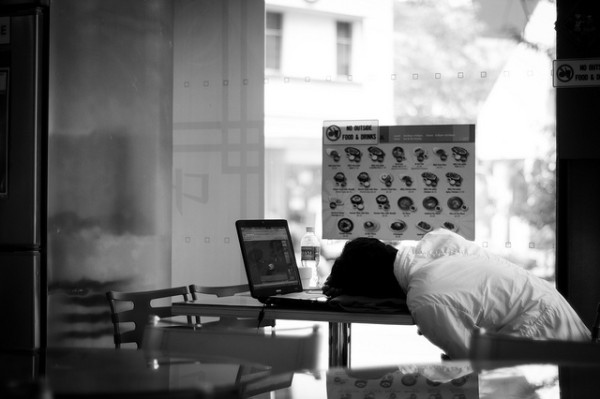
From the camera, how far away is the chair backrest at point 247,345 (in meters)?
1.90

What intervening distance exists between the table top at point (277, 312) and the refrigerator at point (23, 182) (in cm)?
71

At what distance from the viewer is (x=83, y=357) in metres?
1.99

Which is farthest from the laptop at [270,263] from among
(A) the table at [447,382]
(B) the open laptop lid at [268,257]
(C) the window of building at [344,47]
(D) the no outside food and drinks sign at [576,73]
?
(D) the no outside food and drinks sign at [576,73]

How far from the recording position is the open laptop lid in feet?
11.3

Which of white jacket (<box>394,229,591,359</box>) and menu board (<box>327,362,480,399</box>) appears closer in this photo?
menu board (<box>327,362,480,399</box>)

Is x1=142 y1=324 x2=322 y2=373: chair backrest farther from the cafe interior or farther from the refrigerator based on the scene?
the refrigerator

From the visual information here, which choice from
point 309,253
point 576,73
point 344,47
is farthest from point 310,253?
point 576,73

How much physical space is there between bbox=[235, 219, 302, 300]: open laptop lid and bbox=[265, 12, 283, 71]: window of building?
4.44ft

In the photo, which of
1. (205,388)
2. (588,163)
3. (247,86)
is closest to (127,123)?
(247,86)

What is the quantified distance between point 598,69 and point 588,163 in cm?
48

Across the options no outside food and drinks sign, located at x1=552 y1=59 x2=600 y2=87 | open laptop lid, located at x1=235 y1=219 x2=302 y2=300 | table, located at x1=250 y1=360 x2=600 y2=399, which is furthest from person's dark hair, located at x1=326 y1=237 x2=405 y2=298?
no outside food and drinks sign, located at x1=552 y1=59 x2=600 y2=87

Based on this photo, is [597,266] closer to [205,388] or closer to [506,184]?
[506,184]

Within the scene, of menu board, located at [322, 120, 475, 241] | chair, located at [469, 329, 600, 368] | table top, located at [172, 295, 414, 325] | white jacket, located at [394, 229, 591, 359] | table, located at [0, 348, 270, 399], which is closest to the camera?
table, located at [0, 348, 270, 399]

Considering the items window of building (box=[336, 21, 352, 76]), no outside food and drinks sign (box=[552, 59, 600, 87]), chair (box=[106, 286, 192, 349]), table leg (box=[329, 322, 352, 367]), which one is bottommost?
table leg (box=[329, 322, 352, 367])
